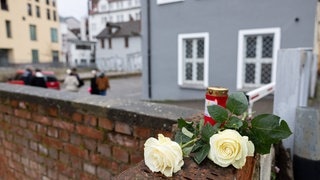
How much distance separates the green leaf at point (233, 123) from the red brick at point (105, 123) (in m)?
1.12

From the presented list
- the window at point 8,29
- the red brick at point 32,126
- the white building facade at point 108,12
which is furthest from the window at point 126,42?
the red brick at point 32,126

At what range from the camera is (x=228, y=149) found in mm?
949

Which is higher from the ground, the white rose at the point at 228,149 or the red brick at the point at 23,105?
the white rose at the point at 228,149

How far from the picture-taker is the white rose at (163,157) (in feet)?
3.09

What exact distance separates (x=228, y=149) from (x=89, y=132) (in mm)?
1443

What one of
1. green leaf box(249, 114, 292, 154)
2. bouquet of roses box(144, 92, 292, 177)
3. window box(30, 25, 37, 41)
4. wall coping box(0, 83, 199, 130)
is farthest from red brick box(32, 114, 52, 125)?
window box(30, 25, 37, 41)

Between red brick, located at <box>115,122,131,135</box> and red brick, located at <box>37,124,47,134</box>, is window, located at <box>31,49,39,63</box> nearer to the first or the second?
red brick, located at <box>37,124,47,134</box>

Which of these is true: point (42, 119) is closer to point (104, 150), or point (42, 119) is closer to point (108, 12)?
point (104, 150)

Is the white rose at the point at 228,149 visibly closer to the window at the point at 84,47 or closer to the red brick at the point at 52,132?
the red brick at the point at 52,132

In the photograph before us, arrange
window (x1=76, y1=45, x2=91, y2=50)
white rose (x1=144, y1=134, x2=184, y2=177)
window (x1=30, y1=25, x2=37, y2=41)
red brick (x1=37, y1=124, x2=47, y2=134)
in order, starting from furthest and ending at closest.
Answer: window (x1=76, y1=45, x2=91, y2=50), window (x1=30, y1=25, x2=37, y2=41), red brick (x1=37, y1=124, x2=47, y2=134), white rose (x1=144, y1=134, x2=184, y2=177)

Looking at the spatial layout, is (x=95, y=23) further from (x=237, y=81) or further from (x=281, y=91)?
(x=281, y=91)

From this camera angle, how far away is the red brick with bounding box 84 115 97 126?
2.10m

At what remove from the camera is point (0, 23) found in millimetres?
31922

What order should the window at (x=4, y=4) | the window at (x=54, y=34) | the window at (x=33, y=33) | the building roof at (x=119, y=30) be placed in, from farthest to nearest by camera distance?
the building roof at (x=119, y=30)
the window at (x=54, y=34)
the window at (x=33, y=33)
the window at (x=4, y=4)
